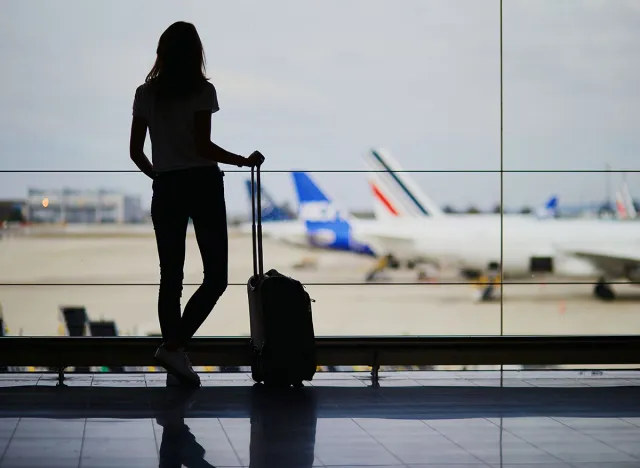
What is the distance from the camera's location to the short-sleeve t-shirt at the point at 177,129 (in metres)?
2.28

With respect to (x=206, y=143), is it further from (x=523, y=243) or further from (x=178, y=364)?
(x=523, y=243)

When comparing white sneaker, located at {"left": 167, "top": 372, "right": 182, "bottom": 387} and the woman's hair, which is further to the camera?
white sneaker, located at {"left": 167, "top": 372, "right": 182, "bottom": 387}

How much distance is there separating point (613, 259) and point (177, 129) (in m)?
27.5

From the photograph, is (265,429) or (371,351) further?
(371,351)

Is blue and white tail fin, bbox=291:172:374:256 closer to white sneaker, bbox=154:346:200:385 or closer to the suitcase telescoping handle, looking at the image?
the suitcase telescoping handle

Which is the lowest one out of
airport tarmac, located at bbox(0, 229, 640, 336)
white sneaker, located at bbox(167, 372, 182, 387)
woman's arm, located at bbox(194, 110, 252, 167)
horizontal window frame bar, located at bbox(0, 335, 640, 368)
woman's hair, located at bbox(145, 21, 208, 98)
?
airport tarmac, located at bbox(0, 229, 640, 336)

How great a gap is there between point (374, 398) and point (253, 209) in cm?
65

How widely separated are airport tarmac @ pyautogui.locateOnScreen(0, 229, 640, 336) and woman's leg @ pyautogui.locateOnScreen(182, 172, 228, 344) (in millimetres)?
33331

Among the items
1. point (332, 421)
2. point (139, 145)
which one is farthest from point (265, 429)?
point (139, 145)

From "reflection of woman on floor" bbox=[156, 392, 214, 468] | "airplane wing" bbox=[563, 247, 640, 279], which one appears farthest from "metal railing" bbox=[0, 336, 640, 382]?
"airplane wing" bbox=[563, 247, 640, 279]

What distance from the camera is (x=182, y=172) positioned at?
7.50 ft

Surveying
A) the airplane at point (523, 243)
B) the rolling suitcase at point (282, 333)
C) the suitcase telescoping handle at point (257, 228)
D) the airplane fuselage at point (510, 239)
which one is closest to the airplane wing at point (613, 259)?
the airplane at point (523, 243)

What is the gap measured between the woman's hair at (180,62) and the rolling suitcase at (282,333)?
0.27 m

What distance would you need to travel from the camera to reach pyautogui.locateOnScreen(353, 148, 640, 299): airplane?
28250mm
